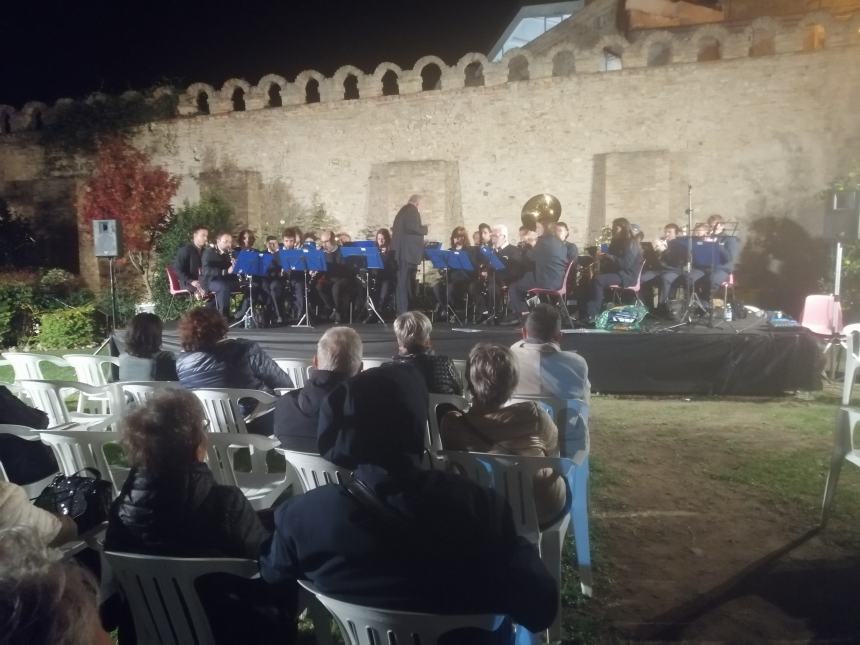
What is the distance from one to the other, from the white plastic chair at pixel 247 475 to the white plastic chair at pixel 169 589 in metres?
0.86

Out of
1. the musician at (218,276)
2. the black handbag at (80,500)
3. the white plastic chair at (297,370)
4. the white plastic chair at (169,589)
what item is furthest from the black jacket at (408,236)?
the white plastic chair at (169,589)

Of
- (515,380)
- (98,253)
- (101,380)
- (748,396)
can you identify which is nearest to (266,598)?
(515,380)

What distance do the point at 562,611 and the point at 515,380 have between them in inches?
36.7

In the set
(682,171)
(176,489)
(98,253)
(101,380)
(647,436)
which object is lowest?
(647,436)

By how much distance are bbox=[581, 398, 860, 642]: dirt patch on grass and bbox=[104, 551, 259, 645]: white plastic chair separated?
1.56 meters

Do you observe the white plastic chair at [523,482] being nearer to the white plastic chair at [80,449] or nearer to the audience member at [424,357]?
the audience member at [424,357]

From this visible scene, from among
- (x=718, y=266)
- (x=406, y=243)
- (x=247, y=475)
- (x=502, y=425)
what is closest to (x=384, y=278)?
(x=406, y=243)

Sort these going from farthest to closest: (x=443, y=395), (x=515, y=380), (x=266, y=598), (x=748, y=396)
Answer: (x=748, y=396)
(x=443, y=395)
(x=515, y=380)
(x=266, y=598)

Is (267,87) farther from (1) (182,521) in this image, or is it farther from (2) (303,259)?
(1) (182,521)

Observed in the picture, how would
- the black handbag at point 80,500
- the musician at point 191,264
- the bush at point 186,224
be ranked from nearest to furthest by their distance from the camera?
1. the black handbag at point 80,500
2. the musician at point 191,264
3. the bush at point 186,224

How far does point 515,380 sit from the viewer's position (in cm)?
260

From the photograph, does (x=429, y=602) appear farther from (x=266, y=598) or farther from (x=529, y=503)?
(x=529, y=503)

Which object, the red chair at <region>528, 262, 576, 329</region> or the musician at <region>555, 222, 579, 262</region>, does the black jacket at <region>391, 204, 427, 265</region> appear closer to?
the red chair at <region>528, 262, 576, 329</region>

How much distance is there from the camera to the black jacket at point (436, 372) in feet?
12.0
